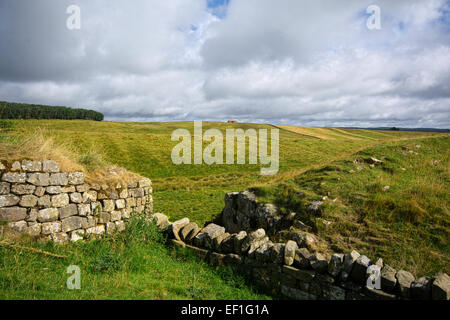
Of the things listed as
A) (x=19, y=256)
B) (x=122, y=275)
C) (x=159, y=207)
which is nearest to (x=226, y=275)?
(x=122, y=275)

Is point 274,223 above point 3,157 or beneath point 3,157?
beneath

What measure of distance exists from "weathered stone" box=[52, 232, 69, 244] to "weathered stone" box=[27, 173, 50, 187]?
1456 mm

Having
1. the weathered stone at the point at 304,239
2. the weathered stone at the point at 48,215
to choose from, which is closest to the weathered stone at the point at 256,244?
the weathered stone at the point at 304,239

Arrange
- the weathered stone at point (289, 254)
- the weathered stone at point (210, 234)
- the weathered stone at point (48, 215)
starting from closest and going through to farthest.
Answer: the weathered stone at point (289, 254), the weathered stone at point (48, 215), the weathered stone at point (210, 234)

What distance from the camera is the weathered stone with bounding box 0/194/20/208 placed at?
21.5 ft

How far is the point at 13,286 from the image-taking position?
487 centimetres

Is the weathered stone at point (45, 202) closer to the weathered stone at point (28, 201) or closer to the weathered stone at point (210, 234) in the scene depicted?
the weathered stone at point (28, 201)

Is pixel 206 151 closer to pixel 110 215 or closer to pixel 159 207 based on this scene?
pixel 159 207

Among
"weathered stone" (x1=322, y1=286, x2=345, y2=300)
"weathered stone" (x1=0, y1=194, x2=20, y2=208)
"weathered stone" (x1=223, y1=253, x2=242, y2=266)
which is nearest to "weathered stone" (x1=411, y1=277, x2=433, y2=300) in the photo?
"weathered stone" (x1=322, y1=286, x2=345, y2=300)

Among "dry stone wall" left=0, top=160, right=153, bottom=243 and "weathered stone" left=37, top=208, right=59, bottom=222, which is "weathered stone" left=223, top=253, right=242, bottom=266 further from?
"weathered stone" left=37, top=208, right=59, bottom=222

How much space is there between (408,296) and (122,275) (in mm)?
5713

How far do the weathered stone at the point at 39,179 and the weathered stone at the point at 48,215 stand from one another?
0.72 meters

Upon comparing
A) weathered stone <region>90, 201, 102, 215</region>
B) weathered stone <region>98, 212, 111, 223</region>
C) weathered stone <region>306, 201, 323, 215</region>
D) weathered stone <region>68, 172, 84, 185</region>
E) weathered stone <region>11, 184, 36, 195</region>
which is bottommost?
weathered stone <region>98, 212, 111, 223</region>

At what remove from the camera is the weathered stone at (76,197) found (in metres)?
7.61
